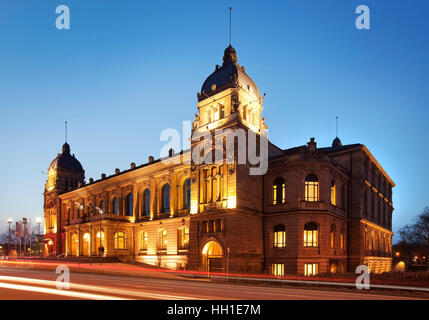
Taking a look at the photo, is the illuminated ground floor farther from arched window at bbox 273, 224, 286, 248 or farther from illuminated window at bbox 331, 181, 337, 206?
illuminated window at bbox 331, 181, 337, 206

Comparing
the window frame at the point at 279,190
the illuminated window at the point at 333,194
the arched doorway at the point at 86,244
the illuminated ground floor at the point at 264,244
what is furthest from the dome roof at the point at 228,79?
the arched doorway at the point at 86,244

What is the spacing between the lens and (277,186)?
45.2m

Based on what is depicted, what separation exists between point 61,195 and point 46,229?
9181 millimetres

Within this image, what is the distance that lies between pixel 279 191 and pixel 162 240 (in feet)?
67.7

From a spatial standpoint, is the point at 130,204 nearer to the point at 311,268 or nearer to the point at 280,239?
the point at 280,239

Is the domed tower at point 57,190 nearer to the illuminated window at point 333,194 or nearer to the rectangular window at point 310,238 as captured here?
the rectangular window at point 310,238

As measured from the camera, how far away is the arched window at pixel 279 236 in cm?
4306

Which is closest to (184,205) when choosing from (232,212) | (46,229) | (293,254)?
(232,212)

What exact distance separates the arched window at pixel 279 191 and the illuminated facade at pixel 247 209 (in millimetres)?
123

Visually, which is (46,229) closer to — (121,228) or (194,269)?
(121,228)

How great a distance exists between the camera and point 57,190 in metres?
82.2
